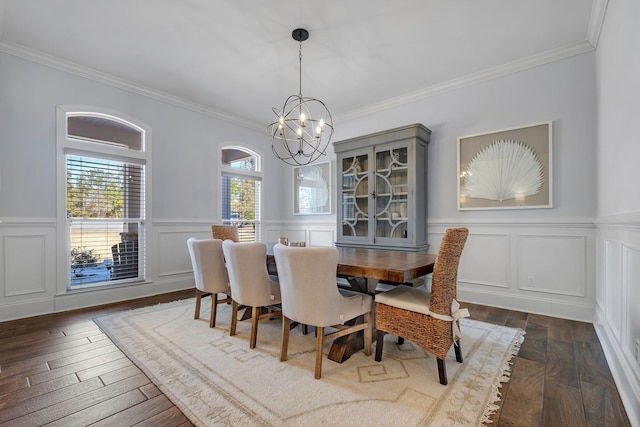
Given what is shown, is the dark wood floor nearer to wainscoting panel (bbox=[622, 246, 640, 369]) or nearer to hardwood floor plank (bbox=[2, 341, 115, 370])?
hardwood floor plank (bbox=[2, 341, 115, 370])

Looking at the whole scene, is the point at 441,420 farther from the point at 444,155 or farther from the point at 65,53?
the point at 65,53

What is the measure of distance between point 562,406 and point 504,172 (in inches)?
92.3

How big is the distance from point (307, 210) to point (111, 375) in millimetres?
3664

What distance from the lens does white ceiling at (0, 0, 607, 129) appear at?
2.34m

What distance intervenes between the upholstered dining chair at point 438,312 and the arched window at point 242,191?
3461 mm

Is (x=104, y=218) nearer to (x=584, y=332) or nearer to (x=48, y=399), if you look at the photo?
(x=48, y=399)

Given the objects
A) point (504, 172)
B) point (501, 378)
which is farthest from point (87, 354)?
point (504, 172)

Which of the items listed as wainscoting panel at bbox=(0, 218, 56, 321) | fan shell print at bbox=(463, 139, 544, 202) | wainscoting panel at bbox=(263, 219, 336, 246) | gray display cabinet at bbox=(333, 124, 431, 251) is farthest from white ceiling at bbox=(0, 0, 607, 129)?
wainscoting panel at bbox=(263, 219, 336, 246)

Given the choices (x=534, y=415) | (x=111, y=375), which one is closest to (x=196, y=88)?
(x=111, y=375)

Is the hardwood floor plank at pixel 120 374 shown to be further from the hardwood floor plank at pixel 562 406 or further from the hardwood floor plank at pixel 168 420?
the hardwood floor plank at pixel 562 406

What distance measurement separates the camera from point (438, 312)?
172cm

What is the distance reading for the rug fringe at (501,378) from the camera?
4.83ft

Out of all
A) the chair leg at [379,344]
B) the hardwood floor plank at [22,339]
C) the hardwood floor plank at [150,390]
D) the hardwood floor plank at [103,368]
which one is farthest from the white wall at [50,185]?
the chair leg at [379,344]

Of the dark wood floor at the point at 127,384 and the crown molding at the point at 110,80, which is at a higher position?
the crown molding at the point at 110,80
